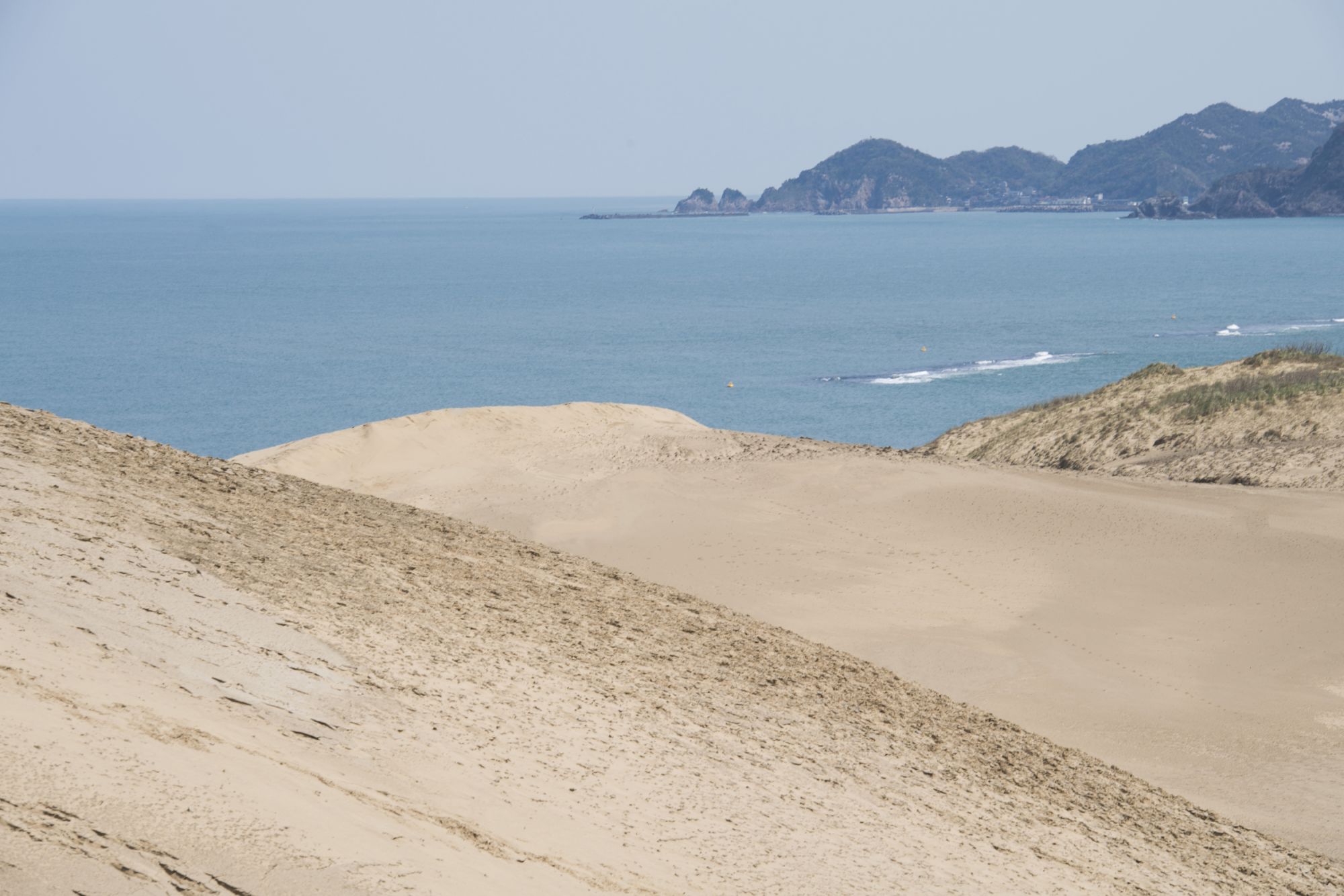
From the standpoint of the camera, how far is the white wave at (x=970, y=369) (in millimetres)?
57000

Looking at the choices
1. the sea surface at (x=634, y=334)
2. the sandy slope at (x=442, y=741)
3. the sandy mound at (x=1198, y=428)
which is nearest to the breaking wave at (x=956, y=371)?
the sea surface at (x=634, y=334)

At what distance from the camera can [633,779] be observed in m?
8.70

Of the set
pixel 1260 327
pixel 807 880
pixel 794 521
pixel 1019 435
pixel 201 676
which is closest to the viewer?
pixel 807 880

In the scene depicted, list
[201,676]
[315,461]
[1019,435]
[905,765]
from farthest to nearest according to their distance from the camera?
[1019,435] < [315,461] < [905,765] < [201,676]

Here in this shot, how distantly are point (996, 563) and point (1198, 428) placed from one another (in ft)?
31.7

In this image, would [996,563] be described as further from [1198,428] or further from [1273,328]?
[1273,328]

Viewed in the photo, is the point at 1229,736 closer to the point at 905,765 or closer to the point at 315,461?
the point at 905,765

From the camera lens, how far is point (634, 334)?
74.8 m

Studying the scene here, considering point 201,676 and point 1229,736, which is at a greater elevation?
point 201,676

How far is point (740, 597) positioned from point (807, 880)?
31.4ft

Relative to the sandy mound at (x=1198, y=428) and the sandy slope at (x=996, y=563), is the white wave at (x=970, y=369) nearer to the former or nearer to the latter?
the sandy mound at (x=1198, y=428)

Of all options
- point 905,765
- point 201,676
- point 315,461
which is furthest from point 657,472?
point 201,676

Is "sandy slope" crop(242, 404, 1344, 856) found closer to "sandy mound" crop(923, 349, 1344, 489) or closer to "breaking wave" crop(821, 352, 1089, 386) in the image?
"sandy mound" crop(923, 349, 1344, 489)

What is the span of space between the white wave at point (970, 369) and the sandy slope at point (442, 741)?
4452 centimetres
